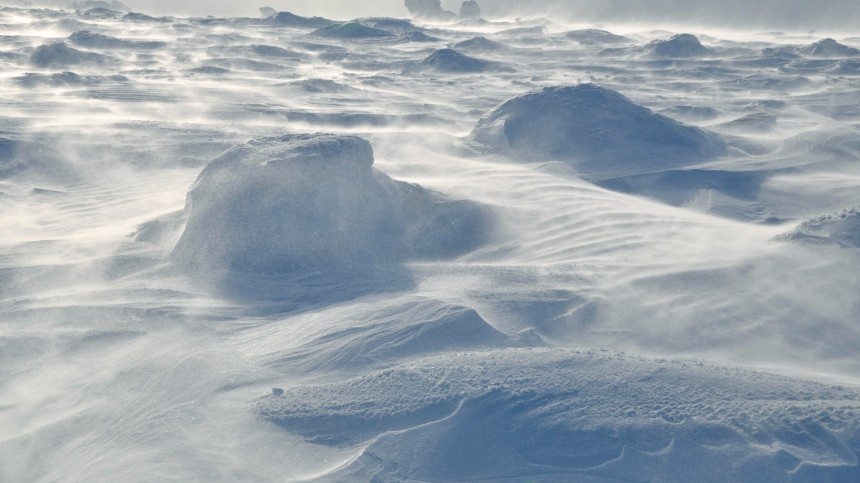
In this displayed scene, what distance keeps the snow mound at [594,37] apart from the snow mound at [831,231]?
562 inches

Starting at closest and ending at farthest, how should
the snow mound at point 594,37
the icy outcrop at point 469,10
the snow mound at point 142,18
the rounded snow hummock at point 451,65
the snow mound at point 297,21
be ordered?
the rounded snow hummock at point 451,65 → the snow mound at point 594,37 → the snow mound at point 297,21 → the snow mound at point 142,18 → the icy outcrop at point 469,10

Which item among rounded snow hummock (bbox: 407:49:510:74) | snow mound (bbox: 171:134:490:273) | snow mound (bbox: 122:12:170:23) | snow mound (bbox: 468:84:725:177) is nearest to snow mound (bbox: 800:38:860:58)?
rounded snow hummock (bbox: 407:49:510:74)

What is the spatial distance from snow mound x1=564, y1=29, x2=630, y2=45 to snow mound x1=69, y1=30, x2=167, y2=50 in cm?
912

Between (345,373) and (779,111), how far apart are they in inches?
293

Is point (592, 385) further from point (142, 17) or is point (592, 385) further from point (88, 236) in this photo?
point (142, 17)

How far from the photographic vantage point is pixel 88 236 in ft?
14.4

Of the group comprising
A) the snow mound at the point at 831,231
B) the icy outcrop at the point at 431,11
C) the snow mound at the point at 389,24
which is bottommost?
the snow mound at the point at 831,231

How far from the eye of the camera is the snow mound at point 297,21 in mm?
→ 19688

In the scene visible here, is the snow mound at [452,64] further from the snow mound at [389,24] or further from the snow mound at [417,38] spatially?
the snow mound at [389,24]

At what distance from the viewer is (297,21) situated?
20.0 meters

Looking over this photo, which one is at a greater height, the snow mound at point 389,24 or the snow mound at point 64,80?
the snow mound at point 389,24

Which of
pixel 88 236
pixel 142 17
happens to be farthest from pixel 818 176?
pixel 142 17

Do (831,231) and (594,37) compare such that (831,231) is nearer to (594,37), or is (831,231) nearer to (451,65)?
(451,65)

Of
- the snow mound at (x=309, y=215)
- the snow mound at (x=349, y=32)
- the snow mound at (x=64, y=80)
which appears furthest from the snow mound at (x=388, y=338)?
the snow mound at (x=349, y=32)
